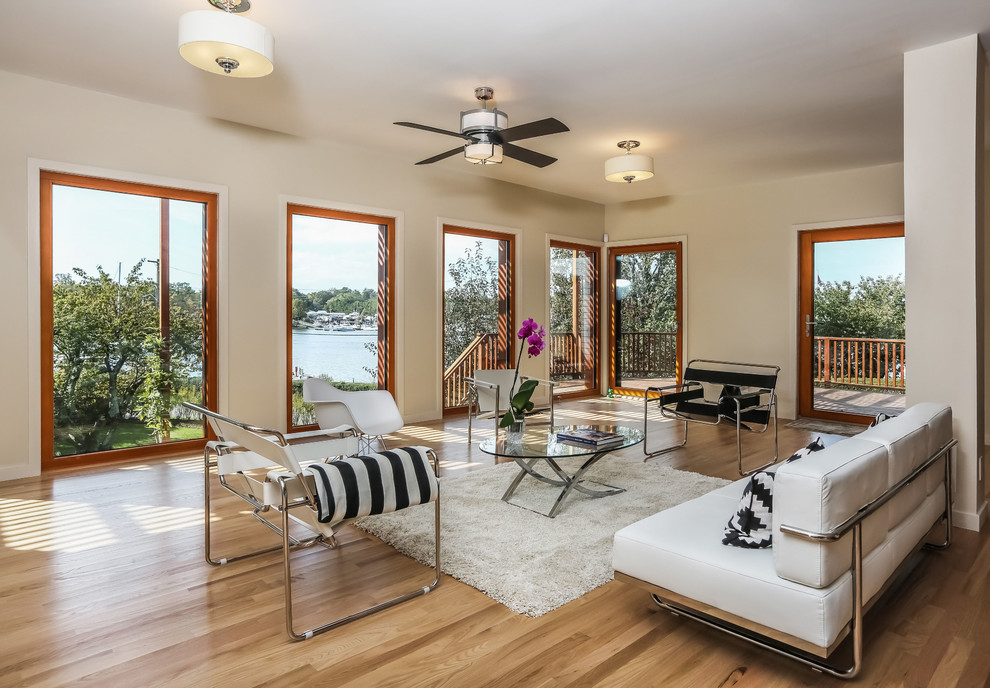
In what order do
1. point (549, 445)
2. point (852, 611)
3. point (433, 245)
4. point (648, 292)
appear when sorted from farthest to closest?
point (648, 292) < point (433, 245) < point (549, 445) < point (852, 611)

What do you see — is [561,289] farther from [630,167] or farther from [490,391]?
[490,391]

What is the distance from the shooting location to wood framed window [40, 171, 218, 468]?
446 centimetres

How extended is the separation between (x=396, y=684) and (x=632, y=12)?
10.5ft

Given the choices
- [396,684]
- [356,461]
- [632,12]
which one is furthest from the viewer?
[632,12]

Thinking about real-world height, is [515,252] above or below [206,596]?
above

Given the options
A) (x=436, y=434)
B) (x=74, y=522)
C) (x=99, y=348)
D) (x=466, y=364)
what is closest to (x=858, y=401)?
(x=466, y=364)

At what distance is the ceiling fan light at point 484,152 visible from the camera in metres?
4.22

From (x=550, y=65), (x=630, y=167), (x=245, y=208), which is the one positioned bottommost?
(x=245, y=208)

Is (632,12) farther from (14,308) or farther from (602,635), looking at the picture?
(14,308)

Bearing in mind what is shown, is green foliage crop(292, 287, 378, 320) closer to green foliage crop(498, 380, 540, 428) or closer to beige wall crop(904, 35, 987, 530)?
green foliage crop(498, 380, 540, 428)

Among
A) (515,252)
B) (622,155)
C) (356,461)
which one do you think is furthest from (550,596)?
(515,252)

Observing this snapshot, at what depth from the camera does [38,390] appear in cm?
431

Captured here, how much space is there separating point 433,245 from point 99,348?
321 cm

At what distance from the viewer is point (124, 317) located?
15.5 feet
